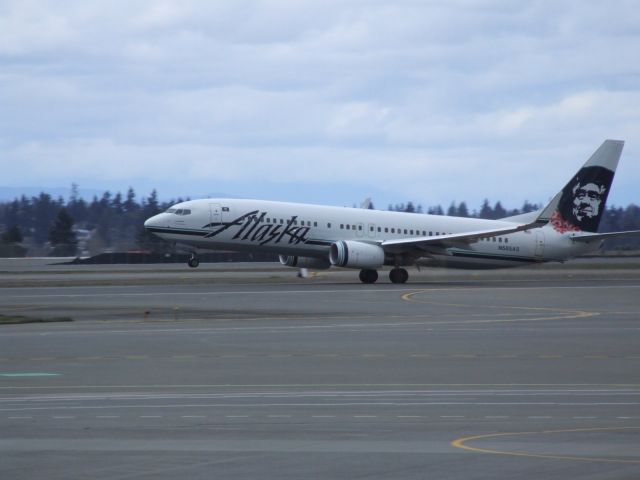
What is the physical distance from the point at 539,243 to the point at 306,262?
1174cm

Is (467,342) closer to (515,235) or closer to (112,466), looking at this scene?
(112,466)

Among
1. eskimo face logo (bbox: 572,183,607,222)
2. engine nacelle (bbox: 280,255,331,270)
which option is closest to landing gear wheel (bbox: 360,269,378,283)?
engine nacelle (bbox: 280,255,331,270)

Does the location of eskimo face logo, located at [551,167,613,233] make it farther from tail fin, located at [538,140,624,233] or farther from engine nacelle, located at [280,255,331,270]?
engine nacelle, located at [280,255,331,270]

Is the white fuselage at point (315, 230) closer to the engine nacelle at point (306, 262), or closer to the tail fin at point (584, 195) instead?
the tail fin at point (584, 195)

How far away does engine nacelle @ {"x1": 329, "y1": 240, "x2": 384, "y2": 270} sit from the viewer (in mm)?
49875

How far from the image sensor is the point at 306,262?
176ft

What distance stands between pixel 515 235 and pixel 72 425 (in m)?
43.1

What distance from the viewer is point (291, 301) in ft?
130

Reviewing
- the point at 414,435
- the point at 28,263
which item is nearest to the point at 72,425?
the point at 414,435

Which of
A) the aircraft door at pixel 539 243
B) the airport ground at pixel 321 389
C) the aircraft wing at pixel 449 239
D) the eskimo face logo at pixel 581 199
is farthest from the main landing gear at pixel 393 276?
the airport ground at pixel 321 389

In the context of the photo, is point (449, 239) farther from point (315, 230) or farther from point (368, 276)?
point (315, 230)

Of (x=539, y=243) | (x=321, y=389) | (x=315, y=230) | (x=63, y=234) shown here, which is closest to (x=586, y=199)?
(x=539, y=243)

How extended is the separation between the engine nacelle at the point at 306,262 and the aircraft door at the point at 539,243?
35.0ft

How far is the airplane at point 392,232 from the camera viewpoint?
5025cm
